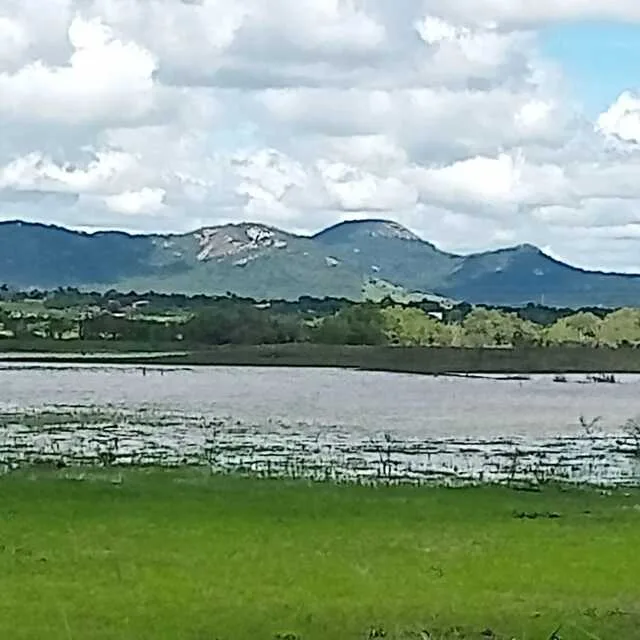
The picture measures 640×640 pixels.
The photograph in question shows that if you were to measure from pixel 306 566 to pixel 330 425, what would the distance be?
123ft

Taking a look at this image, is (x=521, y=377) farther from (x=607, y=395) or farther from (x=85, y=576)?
(x=85, y=576)

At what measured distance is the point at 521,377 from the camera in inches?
3967

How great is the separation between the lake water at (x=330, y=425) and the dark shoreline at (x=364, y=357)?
18.0 m

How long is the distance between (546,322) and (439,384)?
7747cm

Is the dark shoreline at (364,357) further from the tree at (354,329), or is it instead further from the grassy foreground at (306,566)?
the grassy foreground at (306,566)

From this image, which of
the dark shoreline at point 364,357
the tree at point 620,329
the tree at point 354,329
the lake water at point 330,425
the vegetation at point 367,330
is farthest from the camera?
the vegetation at point 367,330

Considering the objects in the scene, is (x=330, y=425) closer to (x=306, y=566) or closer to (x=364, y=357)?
(x=306, y=566)

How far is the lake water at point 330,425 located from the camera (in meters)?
40.2

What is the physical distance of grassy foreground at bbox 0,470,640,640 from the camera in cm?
1459

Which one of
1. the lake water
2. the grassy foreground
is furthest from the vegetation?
the grassy foreground

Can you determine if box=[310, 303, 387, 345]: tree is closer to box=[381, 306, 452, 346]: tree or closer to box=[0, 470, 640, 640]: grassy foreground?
box=[381, 306, 452, 346]: tree

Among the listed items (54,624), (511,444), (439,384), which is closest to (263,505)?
(54,624)

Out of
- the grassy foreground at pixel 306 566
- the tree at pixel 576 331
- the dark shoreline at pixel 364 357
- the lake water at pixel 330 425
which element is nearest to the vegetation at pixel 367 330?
the tree at pixel 576 331

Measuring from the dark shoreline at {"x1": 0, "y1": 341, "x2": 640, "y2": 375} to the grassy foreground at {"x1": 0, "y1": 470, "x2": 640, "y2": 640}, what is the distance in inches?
3145
